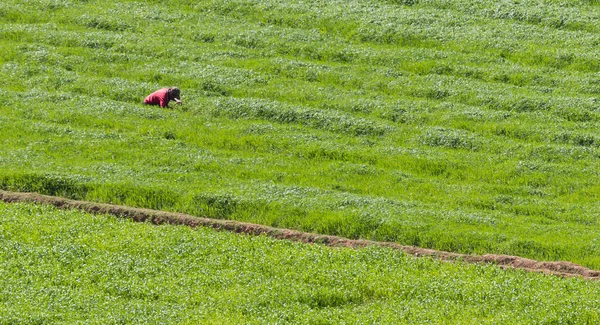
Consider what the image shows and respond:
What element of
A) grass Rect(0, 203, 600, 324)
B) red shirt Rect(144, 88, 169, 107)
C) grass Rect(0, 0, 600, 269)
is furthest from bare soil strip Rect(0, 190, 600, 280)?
red shirt Rect(144, 88, 169, 107)

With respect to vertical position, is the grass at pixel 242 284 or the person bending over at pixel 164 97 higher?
the person bending over at pixel 164 97

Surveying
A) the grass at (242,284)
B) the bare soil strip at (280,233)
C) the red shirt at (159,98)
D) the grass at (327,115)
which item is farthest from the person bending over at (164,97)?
the grass at (242,284)

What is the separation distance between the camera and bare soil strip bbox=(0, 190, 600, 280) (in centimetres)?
2488

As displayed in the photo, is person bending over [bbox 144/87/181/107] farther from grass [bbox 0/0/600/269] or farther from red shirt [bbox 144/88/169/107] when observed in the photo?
grass [bbox 0/0/600/269]

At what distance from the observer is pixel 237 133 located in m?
34.4

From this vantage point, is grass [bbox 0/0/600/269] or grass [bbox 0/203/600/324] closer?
grass [bbox 0/203/600/324]

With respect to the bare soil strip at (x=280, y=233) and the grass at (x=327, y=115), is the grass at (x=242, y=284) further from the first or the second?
the grass at (x=327, y=115)

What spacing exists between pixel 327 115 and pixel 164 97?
596cm

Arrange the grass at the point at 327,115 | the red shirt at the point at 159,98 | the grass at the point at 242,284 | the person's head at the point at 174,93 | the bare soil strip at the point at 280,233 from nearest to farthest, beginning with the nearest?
the grass at the point at 242,284 < the bare soil strip at the point at 280,233 < the grass at the point at 327,115 < the person's head at the point at 174,93 < the red shirt at the point at 159,98

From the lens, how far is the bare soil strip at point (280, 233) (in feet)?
81.6

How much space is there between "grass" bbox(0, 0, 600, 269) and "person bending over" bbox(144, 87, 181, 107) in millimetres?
425

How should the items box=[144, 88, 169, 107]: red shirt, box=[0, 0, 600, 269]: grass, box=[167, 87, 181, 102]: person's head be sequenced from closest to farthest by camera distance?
box=[0, 0, 600, 269]: grass < box=[167, 87, 181, 102]: person's head < box=[144, 88, 169, 107]: red shirt

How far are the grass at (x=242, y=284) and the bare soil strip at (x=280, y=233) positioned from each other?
0.79 m

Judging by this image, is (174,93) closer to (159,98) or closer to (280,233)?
(159,98)
